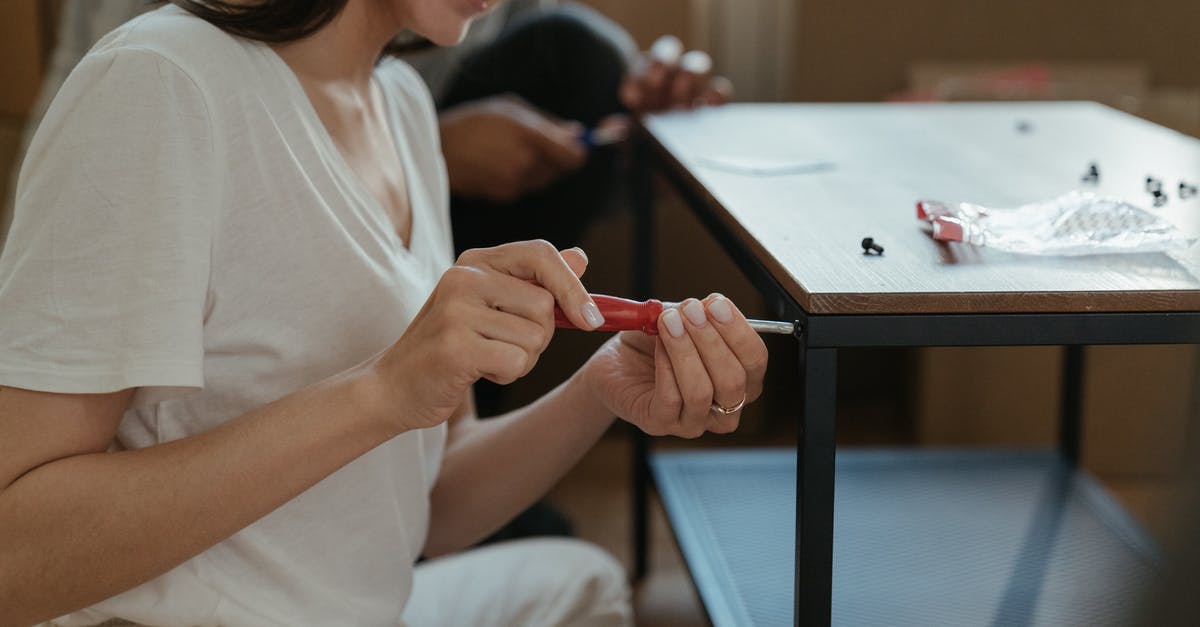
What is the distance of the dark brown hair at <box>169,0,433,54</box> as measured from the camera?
766 millimetres

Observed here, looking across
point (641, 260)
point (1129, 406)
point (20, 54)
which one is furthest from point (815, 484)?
point (20, 54)

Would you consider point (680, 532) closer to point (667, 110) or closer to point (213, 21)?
point (667, 110)

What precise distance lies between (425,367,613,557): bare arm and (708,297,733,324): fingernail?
0.23 m

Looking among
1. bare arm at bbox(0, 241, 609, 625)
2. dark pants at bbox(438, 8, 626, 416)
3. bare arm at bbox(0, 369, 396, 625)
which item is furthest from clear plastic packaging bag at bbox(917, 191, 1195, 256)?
dark pants at bbox(438, 8, 626, 416)

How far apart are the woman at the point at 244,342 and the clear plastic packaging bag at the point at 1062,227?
0.17 meters

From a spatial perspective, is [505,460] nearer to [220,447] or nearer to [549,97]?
[220,447]

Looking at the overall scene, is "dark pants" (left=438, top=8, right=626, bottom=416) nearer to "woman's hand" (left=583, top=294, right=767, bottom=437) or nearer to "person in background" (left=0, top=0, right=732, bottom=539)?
"person in background" (left=0, top=0, right=732, bottom=539)

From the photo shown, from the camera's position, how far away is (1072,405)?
1.47m

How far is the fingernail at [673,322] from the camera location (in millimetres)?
658

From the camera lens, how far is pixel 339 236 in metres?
0.76

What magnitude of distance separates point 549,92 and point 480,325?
3.52ft

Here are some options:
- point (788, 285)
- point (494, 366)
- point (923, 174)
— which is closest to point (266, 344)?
point (494, 366)

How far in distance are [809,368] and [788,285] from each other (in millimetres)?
51

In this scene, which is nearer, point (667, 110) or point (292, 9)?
point (292, 9)
